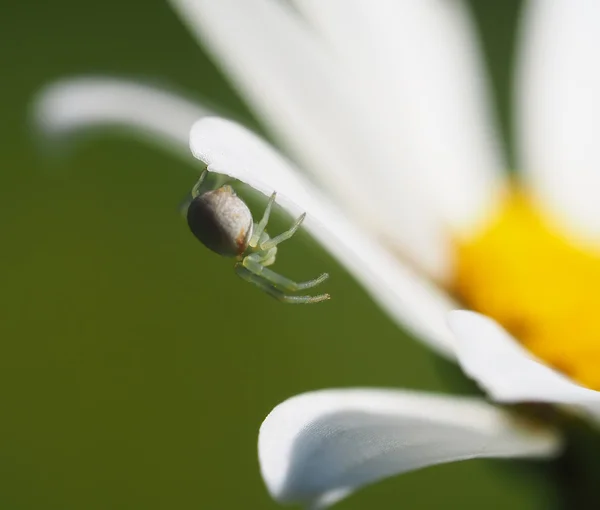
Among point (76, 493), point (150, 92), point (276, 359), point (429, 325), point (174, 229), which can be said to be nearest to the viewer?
Result: point (429, 325)

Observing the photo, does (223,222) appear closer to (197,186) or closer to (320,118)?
(197,186)

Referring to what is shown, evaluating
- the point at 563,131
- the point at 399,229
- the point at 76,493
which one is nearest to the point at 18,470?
the point at 76,493

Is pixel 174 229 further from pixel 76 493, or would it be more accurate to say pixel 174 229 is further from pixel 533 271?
pixel 533 271

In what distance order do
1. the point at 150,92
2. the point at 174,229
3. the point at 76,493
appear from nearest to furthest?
the point at 150,92 < the point at 76,493 < the point at 174,229

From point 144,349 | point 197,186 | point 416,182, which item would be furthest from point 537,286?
point 144,349

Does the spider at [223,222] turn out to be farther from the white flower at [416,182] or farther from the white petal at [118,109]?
the white petal at [118,109]

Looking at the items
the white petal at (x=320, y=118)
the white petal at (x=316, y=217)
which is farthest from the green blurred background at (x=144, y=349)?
the white petal at (x=316, y=217)
